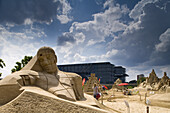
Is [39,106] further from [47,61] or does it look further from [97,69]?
[97,69]

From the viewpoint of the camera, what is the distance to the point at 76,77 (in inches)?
218

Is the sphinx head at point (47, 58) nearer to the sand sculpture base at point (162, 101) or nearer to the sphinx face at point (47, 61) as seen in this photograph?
the sphinx face at point (47, 61)

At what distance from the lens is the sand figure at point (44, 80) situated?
3.57 meters

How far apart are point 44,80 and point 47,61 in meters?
0.79

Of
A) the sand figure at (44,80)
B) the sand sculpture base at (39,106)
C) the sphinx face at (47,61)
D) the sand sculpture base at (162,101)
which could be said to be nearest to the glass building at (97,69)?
the sand sculpture base at (162,101)

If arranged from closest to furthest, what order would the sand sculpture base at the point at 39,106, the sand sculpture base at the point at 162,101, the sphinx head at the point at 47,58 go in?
the sand sculpture base at the point at 39,106 → the sphinx head at the point at 47,58 → the sand sculpture base at the point at 162,101

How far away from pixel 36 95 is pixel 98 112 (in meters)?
1.46

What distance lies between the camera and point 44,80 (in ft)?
15.0

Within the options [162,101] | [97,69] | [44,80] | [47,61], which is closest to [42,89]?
[44,80]

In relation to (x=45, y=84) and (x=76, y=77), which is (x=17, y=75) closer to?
(x=45, y=84)

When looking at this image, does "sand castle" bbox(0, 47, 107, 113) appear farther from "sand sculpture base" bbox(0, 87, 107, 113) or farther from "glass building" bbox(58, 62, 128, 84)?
"glass building" bbox(58, 62, 128, 84)

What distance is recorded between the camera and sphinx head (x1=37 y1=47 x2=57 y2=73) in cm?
499

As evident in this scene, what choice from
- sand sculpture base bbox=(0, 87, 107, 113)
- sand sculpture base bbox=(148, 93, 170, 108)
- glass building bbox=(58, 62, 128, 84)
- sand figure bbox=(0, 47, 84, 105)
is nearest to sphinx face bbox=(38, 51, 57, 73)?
sand figure bbox=(0, 47, 84, 105)

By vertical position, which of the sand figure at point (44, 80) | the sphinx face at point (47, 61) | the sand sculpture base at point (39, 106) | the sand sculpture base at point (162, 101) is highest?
the sphinx face at point (47, 61)
